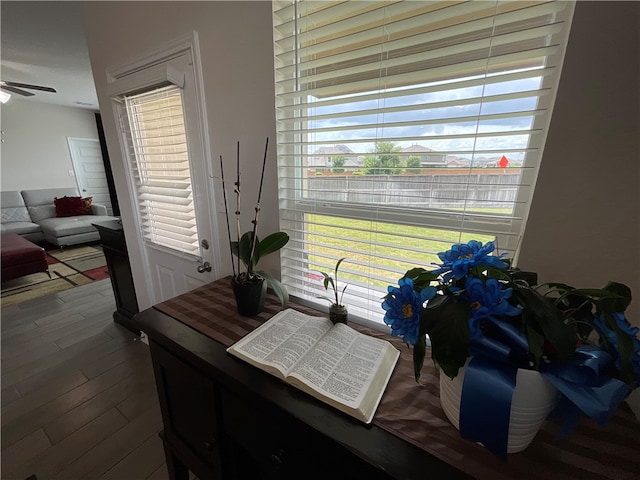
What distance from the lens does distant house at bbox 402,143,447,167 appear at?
2.60ft

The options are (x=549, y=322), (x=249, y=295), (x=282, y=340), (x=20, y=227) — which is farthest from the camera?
(x=20, y=227)

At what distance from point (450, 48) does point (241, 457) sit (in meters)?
1.40

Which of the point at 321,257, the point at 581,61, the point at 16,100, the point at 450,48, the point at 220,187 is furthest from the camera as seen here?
the point at 16,100

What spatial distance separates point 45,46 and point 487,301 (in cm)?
403

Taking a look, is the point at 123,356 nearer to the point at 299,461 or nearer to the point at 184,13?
the point at 299,461

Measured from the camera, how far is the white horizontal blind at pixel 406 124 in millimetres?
673

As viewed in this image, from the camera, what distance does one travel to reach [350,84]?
0.88 m

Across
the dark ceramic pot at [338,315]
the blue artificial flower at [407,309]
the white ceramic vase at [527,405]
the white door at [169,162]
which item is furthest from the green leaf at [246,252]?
the white ceramic vase at [527,405]

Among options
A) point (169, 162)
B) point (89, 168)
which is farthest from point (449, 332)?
point (89, 168)

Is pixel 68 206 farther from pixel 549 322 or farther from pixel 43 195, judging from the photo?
pixel 549 322

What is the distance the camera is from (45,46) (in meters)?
2.47

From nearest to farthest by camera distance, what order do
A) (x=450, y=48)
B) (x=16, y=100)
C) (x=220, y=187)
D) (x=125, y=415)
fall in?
(x=450, y=48) < (x=220, y=187) < (x=125, y=415) < (x=16, y=100)

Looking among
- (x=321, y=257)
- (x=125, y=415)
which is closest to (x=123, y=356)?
(x=125, y=415)

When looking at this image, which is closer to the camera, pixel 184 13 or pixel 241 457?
pixel 241 457
